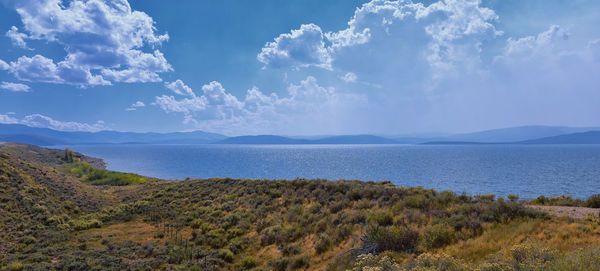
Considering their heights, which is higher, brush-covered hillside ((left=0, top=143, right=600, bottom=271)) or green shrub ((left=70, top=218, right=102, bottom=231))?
brush-covered hillside ((left=0, top=143, right=600, bottom=271))

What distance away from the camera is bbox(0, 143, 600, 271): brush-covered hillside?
7.75 m

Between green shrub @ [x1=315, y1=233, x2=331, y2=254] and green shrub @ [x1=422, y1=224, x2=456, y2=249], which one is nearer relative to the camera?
green shrub @ [x1=422, y1=224, x2=456, y2=249]

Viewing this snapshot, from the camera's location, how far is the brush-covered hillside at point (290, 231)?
7.75 meters

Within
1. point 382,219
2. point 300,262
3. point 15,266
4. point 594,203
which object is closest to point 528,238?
point 382,219

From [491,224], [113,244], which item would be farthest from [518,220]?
[113,244]

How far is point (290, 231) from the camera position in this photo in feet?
46.8

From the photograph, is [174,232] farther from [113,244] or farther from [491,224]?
[491,224]

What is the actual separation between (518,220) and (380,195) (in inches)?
301

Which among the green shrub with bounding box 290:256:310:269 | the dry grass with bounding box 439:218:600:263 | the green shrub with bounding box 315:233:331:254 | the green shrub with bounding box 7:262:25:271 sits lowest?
the green shrub with bounding box 7:262:25:271

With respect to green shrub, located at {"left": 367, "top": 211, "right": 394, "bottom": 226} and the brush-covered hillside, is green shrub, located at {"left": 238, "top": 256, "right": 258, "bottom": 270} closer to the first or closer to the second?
the brush-covered hillside

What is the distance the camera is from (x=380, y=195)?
16.7 m

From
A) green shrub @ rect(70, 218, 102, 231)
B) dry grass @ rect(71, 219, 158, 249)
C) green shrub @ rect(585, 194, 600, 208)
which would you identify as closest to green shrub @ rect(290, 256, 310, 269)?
dry grass @ rect(71, 219, 158, 249)

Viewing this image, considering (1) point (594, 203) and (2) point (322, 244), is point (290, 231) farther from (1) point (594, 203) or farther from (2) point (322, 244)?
(1) point (594, 203)

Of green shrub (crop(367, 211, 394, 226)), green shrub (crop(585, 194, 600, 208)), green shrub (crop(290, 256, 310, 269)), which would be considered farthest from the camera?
green shrub (crop(585, 194, 600, 208))
